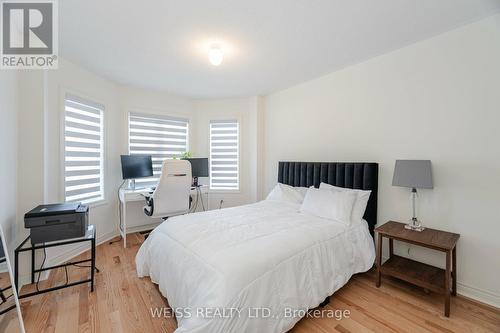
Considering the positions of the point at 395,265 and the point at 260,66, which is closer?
the point at 395,265

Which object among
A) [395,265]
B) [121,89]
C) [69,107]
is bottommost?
[395,265]

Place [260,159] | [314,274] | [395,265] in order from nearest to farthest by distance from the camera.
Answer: [314,274], [395,265], [260,159]

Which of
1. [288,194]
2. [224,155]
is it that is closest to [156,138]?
[224,155]

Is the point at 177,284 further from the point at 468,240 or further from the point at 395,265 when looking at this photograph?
the point at 468,240

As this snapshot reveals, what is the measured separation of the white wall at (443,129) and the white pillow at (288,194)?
28.7 inches

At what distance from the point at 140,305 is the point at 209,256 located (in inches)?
38.2

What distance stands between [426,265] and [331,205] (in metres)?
1.07

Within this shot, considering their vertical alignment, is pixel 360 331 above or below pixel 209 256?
below

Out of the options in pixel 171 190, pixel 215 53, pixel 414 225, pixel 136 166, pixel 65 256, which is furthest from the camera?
pixel 136 166

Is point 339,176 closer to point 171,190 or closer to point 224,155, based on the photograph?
point 171,190

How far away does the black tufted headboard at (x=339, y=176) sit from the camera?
249cm

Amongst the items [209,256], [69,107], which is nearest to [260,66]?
[209,256]

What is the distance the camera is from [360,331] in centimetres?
159

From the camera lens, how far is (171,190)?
2.95 meters
